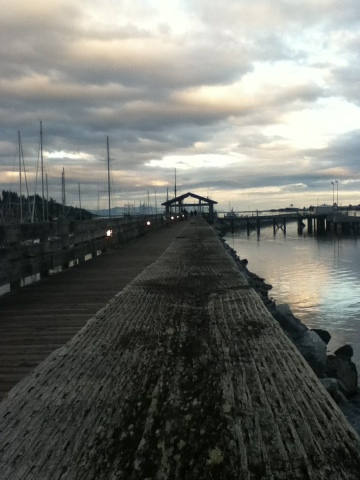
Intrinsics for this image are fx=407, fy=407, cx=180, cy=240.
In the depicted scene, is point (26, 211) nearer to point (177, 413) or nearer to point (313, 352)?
point (313, 352)

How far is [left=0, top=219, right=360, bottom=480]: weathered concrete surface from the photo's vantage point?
4.54ft

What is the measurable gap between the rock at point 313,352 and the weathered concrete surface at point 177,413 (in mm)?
4809

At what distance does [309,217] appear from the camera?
11994 centimetres

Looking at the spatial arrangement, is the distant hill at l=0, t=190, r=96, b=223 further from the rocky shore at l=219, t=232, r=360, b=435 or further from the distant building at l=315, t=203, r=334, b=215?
the distant building at l=315, t=203, r=334, b=215

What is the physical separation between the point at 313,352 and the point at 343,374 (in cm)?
167

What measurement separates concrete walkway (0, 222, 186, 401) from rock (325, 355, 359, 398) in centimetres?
462

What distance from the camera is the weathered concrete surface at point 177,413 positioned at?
138cm

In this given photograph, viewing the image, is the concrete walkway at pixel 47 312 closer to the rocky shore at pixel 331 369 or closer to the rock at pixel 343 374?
the rocky shore at pixel 331 369

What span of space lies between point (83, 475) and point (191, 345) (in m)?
1.29

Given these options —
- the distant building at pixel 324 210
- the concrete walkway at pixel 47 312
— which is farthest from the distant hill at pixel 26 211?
the distant building at pixel 324 210

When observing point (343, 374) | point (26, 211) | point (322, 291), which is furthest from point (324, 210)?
point (343, 374)

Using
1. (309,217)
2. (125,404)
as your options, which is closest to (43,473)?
(125,404)

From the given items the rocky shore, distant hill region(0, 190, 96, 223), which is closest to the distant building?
distant hill region(0, 190, 96, 223)

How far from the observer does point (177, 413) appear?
1680mm
